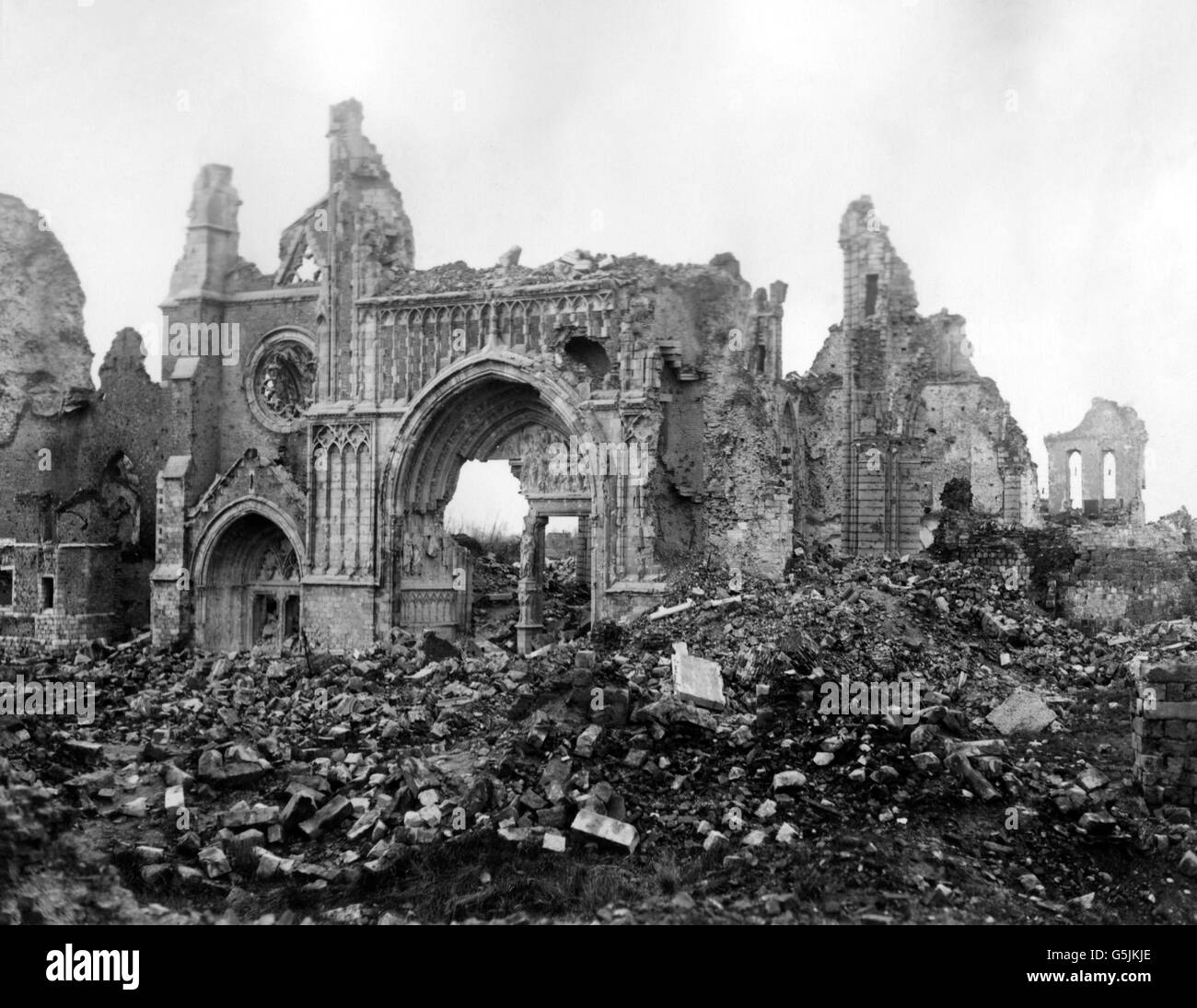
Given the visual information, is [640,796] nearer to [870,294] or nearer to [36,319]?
[870,294]

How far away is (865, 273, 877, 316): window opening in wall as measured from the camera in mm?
27062

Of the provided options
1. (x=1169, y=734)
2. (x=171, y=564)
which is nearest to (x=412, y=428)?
(x=171, y=564)

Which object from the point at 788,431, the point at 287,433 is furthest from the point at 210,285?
the point at 788,431

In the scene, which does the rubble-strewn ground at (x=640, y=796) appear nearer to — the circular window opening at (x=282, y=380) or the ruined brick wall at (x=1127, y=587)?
the ruined brick wall at (x=1127, y=587)

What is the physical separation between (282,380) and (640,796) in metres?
15.8

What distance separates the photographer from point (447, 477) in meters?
22.9

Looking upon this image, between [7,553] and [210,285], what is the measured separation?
6.45 meters

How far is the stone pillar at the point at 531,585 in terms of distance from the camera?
23.2 m

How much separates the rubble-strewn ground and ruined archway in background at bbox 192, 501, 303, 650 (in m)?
6.33

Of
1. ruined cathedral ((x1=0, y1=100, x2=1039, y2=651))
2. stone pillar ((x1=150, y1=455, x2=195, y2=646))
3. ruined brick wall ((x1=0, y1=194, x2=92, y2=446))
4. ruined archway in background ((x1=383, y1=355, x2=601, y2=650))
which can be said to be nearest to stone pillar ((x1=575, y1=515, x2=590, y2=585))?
ruined cathedral ((x1=0, y1=100, x2=1039, y2=651))

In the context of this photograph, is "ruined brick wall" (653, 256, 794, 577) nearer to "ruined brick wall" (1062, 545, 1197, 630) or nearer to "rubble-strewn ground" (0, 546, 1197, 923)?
"rubble-strewn ground" (0, 546, 1197, 923)
